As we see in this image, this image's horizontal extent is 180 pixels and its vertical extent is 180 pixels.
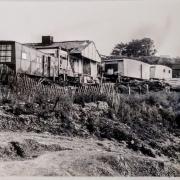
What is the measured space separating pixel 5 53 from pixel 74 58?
5047 mm

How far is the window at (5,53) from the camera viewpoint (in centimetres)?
990

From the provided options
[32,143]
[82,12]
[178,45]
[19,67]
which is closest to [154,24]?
[178,45]

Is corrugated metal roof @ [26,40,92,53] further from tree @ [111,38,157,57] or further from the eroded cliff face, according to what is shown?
the eroded cliff face

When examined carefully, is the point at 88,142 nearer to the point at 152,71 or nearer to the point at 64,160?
the point at 64,160

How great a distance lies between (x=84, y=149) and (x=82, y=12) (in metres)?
2.42

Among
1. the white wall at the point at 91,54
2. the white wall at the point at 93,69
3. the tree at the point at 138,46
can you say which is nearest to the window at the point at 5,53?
the tree at the point at 138,46

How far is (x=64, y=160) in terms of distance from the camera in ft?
19.5

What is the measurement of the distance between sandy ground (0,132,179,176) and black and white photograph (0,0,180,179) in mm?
15

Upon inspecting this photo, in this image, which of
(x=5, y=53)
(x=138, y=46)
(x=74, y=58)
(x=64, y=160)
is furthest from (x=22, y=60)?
(x=138, y=46)

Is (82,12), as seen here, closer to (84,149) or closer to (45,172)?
(84,149)

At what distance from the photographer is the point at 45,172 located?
5.54 m

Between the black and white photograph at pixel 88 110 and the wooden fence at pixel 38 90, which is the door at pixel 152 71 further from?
the wooden fence at pixel 38 90

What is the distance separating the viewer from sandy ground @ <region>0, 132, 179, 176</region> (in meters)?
5.61

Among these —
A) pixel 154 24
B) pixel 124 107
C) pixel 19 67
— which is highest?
pixel 154 24
